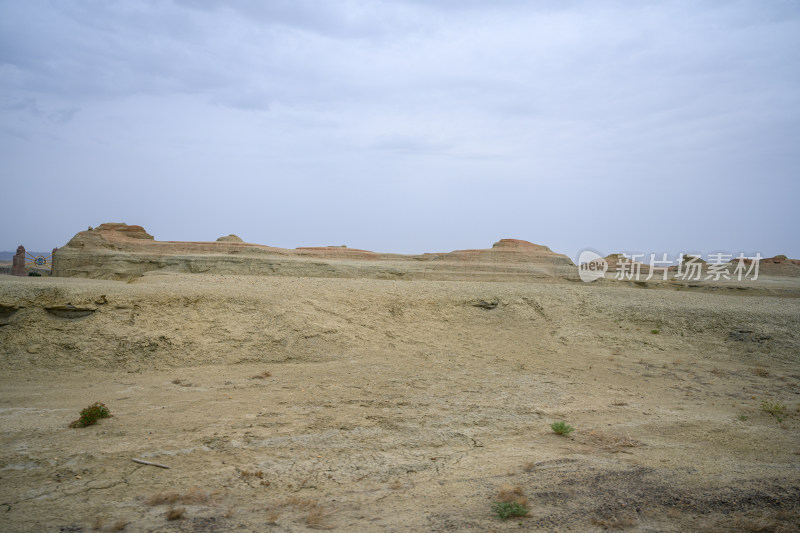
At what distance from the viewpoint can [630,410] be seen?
8.12m

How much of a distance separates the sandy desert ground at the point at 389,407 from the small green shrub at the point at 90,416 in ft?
0.54

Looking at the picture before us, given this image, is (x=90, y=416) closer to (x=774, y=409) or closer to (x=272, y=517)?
(x=272, y=517)

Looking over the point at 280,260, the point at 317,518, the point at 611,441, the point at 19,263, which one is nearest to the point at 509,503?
the point at 317,518

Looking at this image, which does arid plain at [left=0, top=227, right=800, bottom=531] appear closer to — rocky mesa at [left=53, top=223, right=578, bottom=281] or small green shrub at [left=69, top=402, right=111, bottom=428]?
small green shrub at [left=69, top=402, right=111, bottom=428]

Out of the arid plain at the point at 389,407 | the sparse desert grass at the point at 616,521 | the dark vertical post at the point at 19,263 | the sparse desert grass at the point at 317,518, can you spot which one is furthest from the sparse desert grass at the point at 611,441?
the dark vertical post at the point at 19,263

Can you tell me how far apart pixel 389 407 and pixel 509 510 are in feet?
12.1

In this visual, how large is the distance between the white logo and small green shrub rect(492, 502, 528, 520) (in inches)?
655

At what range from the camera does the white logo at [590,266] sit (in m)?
19.9

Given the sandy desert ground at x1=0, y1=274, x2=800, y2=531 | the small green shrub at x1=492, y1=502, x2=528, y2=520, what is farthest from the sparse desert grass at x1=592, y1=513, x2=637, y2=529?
the small green shrub at x1=492, y1=502, x2=528, y2=520

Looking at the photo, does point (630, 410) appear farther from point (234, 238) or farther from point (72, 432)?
point (234, 238)

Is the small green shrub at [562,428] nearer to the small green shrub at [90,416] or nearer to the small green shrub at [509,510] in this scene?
the small green shrub at [509,510]

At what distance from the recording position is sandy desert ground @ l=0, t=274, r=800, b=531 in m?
4.54

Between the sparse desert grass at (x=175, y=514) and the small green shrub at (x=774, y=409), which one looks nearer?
the sparse desert grass at (x=175, y=514)

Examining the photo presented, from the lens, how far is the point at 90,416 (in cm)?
646
